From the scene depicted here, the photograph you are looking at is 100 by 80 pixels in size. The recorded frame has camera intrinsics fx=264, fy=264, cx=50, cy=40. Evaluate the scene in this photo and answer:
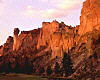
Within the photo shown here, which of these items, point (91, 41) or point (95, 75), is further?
point (91, 41)

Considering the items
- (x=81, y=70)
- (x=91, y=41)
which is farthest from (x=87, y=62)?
(x=91, y=41)

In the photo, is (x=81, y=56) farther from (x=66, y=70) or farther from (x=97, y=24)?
(x=97, y=24)

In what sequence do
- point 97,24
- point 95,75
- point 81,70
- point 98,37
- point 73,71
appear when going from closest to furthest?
point 95,75 → point 81,70 → point 73,71 → point 98,37 → point 97,24

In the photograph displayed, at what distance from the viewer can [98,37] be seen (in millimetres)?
161625

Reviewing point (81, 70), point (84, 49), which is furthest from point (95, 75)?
point (84, 49)

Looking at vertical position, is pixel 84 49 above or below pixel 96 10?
below

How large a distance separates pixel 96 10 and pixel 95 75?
86.7 metres

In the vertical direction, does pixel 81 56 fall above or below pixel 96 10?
below

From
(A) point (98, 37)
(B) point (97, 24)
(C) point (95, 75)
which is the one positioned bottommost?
(C) point (95, 75)

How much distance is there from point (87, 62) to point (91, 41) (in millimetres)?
18204

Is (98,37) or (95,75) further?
(98,37)

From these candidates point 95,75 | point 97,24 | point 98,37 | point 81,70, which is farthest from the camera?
point 97,24

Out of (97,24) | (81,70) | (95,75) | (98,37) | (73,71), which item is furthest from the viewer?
(97,24)

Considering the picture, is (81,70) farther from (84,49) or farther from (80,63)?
(84,49)
